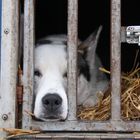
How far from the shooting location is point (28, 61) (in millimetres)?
2932

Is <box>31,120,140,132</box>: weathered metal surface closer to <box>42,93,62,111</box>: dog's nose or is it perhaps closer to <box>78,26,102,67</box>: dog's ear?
<box>42,93,62,111</box>: dog's nose

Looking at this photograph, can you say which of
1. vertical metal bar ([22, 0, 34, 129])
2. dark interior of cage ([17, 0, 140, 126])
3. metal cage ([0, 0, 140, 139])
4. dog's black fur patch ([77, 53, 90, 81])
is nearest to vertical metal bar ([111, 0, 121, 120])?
metal cage ([0, 0, 140, 139])

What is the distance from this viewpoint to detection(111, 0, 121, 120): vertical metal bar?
289 centimetres

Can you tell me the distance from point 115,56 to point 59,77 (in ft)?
1.85

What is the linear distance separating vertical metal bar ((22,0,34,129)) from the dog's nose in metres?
0.17

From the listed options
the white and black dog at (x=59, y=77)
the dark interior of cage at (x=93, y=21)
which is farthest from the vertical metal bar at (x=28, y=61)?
A: the dark interior of cage at (x=93, y=21)

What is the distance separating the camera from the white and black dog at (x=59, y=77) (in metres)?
3.08

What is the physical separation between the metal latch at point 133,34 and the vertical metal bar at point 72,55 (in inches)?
11.5

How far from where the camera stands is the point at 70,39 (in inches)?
116

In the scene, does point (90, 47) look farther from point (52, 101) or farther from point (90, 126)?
point (90, 126)

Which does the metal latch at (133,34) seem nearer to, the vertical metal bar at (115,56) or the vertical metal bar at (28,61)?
the vertical metal bar at (115,56)

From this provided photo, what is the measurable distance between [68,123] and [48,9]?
1.91 metres

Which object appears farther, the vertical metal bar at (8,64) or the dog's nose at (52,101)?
the dog's nose at (52,101)

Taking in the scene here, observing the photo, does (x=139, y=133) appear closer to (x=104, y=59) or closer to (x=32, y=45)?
(x=32, y=45)
